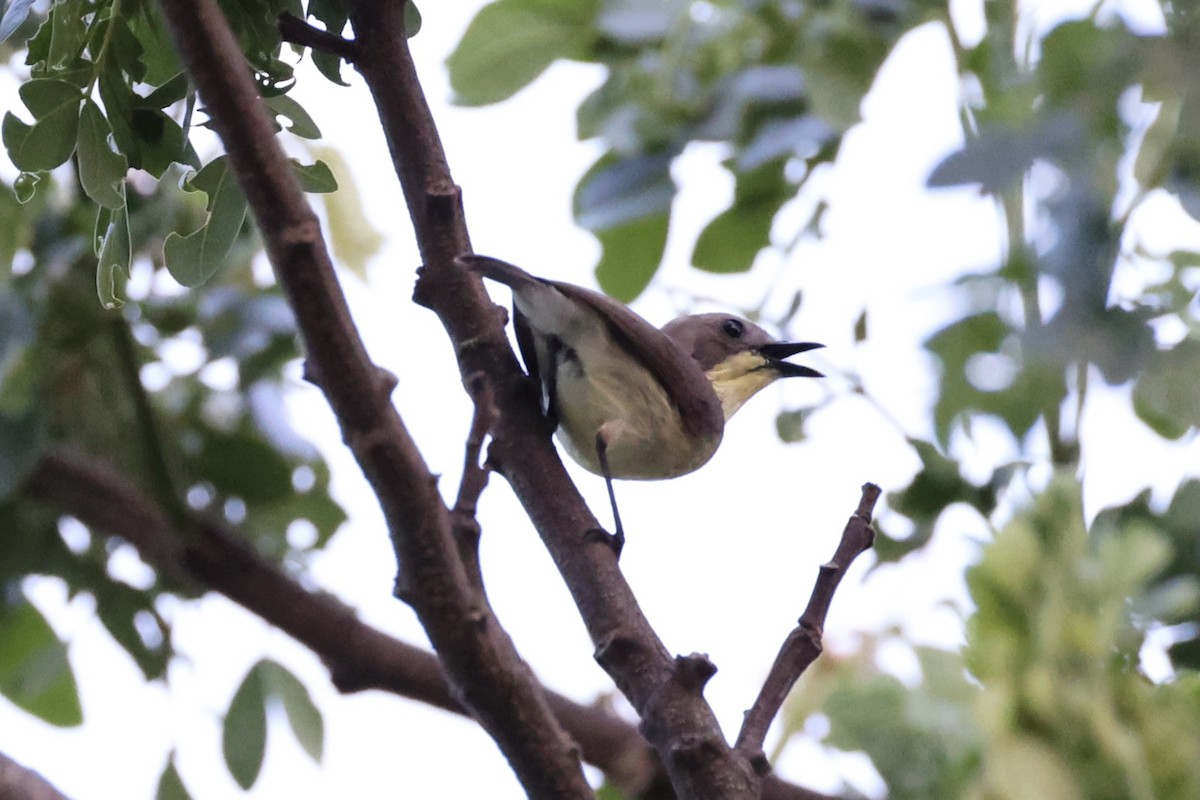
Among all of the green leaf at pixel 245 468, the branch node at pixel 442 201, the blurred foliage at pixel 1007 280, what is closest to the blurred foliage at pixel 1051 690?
the blurred foliage at pixel 1007 280

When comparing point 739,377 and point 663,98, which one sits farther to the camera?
point 739,377

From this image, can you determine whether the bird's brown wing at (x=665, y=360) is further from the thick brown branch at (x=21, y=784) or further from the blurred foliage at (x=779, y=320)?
the thick brown branch at (x=21, y=784)

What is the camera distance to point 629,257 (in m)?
2.40

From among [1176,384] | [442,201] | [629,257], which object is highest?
[629,257]

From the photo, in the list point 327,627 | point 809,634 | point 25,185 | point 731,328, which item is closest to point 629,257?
point 327,627

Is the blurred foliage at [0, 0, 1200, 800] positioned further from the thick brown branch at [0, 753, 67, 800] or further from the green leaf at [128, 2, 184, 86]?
the thick brown branch at [0, 753, 67, 800]

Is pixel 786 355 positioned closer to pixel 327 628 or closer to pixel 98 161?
pixel 327 628

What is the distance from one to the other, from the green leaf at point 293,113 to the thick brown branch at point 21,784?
0.69 meters

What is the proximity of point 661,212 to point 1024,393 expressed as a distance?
3.06 feet

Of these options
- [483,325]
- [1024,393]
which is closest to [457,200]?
[483,325]

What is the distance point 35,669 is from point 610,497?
1.16 meters

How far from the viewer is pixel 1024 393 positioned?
59.8 inches

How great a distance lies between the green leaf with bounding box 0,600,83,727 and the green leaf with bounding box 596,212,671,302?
1227 mm

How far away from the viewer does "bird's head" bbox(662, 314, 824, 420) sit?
3193 millimetres
